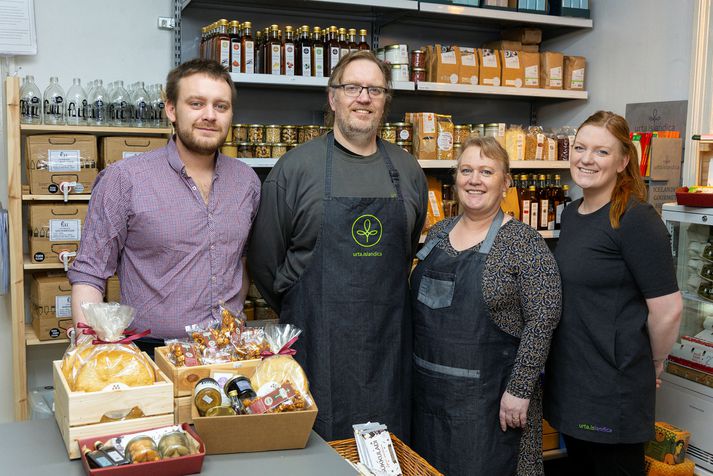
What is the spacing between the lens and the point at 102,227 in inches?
84.0

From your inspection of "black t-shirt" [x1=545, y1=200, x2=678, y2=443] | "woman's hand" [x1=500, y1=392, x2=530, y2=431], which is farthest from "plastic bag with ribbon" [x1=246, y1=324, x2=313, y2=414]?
"black t-shirt" [x1=545, y1=200, x2=678, y2=443]

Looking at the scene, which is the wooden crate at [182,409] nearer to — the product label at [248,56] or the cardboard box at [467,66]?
the product label at [248,56]

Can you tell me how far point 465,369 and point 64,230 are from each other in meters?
2.04

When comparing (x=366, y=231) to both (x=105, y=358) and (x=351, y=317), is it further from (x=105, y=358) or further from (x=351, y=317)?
(x=105, y=358)

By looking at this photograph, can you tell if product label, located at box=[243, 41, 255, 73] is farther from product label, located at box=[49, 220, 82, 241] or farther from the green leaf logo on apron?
the green leaf logo on apron

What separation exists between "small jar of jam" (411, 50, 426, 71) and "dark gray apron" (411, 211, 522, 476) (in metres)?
1.73

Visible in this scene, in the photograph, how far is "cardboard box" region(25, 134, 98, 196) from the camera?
3.25 m

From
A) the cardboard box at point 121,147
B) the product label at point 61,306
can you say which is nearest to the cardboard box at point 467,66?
the cardboard box at point 121,147

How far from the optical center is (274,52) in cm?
350

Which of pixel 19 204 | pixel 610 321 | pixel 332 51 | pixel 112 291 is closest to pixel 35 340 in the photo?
pixel 112 291

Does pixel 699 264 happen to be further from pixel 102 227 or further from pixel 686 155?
pixel 102 227

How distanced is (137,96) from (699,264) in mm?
2925

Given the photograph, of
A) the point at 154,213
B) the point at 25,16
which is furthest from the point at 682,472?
the point at 25,16

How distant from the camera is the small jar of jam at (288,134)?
3.64 m
